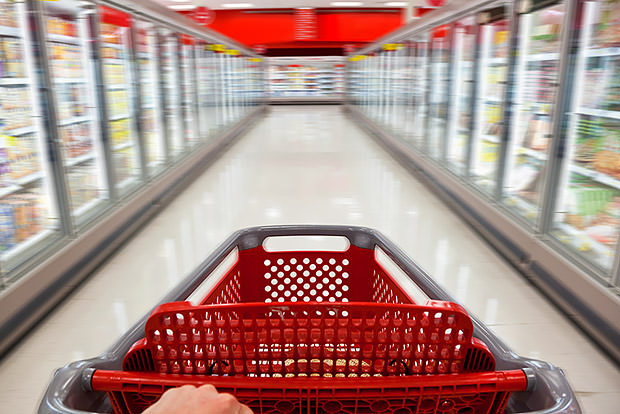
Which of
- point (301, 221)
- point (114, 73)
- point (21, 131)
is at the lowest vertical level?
point (301, 221)

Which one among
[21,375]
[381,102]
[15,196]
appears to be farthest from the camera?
[381,102]

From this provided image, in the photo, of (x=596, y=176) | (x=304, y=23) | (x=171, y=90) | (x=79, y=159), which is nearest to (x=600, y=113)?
(x=596, y=176)

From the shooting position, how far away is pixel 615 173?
9.23 feet

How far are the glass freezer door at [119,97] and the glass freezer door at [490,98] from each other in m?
3.33

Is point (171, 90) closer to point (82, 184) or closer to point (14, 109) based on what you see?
point (82, 184)

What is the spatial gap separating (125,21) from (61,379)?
428 centimetres

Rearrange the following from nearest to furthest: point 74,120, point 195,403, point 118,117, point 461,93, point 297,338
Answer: point 195,403 → point 297,338 → point 74,120 → point 118,117 → point 461,93

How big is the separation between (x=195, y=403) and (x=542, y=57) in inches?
139

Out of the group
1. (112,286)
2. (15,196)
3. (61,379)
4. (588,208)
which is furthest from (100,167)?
(588,208)

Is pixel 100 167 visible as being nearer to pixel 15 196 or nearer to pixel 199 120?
pixel 15 196

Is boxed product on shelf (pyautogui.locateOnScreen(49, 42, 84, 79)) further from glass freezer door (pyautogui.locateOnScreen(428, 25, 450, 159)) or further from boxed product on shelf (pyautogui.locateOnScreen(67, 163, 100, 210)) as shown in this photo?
glass freezer door (pyautogui.locateOnScreen(428, 25, 450, 159))

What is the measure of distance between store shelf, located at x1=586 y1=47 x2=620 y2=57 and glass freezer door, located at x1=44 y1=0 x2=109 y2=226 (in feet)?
11.0

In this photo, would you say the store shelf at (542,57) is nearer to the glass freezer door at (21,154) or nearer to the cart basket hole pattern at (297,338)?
the cart basket hole pattern at (297,338)

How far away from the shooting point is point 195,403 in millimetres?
678
